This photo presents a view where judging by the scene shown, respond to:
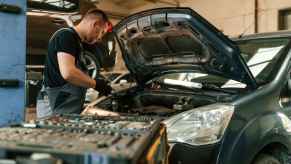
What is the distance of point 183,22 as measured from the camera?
2.45 m

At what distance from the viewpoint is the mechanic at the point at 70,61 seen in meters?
2.73

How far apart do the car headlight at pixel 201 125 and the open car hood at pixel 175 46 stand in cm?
42

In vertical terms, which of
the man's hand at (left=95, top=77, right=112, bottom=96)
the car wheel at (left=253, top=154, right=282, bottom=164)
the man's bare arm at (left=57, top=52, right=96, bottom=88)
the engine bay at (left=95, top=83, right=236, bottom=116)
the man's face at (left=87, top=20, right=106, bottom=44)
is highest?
the man's face at (left=87, top=20, right=106, bottom=44)

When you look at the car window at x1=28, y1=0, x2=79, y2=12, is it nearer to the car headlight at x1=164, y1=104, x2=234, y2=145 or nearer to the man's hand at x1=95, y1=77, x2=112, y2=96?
the man's hand at x1=95, y1=77, x2=112, y2=96

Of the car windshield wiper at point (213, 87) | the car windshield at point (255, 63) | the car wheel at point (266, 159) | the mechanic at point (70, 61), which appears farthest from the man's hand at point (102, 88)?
the car wheel at point (266, 159)

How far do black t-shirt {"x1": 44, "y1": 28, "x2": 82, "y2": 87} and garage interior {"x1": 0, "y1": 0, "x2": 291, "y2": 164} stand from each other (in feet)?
0.57

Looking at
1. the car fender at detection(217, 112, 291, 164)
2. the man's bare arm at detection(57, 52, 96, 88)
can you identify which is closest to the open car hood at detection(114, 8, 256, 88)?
the car fender at detection(217, 112, 291, 164)

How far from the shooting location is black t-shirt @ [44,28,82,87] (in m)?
2.73

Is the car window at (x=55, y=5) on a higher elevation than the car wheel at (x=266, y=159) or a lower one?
higher

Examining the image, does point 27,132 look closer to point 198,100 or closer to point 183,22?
point 183,22

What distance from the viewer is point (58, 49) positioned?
9.03ft

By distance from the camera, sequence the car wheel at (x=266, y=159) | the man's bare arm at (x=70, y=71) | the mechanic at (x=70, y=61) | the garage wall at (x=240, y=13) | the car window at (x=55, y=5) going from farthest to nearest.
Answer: the garage wall at (x=240, y=13) < the car window at (x=55, y=5) < the mechanic at (x=70, y=61) < the man's bare arm at (x=70, y=71) < the car wheel at (x=266, y=159)

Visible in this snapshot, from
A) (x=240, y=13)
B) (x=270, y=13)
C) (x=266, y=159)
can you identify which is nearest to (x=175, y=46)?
(x=266, y=159)

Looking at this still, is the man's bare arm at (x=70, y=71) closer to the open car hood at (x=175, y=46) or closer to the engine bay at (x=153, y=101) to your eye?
the engine bay at (x=153, y=101)
